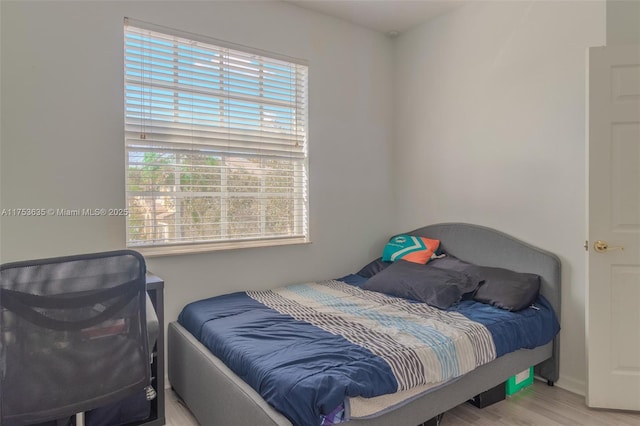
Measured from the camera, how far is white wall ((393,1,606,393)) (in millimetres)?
2578

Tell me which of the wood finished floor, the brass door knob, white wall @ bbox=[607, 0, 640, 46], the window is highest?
white wall @ bbox=[607, 0, 640, 46]

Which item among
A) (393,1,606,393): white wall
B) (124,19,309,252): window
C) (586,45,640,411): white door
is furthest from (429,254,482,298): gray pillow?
(124,19,309,252): window

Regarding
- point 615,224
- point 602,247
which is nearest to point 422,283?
point 602,247

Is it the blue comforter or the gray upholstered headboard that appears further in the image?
the gray upholstered headboard

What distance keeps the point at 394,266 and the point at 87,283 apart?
2.19 m

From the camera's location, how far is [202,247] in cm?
275

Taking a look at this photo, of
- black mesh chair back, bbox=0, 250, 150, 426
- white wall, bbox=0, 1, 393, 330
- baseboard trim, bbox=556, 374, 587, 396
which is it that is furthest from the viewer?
baseboard trim, bbox=556, 374, 587, 396

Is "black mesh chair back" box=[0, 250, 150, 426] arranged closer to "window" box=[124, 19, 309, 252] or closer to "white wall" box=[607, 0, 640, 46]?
"window" box=[124, 19, 309, 252]

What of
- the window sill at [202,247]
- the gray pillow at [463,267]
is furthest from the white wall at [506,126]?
the window sill at [202,247]

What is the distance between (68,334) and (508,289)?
240 centimetres

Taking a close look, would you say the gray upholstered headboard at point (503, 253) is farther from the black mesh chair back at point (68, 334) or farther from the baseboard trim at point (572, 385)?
the black mesh chair back at point (68, 334)

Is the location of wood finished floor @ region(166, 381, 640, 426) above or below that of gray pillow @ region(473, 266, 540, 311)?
below

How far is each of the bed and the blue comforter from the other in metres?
0.06

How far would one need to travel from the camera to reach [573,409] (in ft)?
7.63
